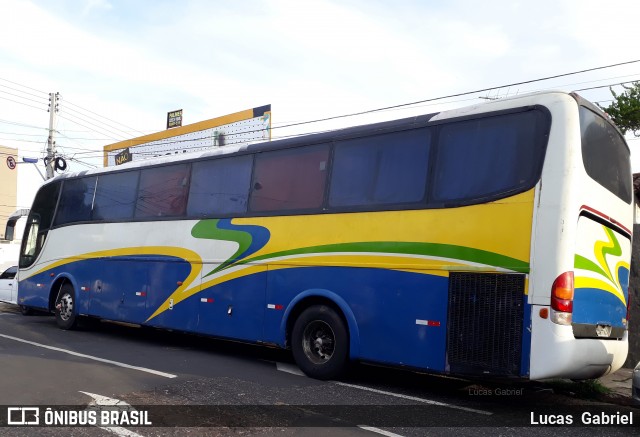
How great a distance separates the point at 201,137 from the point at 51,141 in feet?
22.8

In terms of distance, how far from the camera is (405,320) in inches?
309

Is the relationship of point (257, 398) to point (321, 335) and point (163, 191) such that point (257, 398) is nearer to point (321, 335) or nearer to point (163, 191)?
point (321, 335)

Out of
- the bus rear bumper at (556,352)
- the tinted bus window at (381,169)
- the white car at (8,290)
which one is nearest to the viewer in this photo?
the bus rear bumper at (556,352)

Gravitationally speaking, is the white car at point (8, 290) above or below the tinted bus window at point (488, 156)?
below

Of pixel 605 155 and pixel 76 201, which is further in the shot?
pixel 76 201

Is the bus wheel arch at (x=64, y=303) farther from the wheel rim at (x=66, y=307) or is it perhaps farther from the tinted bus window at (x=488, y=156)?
the tinted bus window at (x=488, y=156)

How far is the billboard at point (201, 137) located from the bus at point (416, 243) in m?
11.1

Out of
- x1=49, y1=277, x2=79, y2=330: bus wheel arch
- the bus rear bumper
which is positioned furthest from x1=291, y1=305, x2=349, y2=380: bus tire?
x1=49, y1=277, x2=79, y2=330: bus wheel arch

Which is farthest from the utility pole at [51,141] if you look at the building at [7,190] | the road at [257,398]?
the building at [7,190]

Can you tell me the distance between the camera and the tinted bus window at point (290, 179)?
30.1 feet

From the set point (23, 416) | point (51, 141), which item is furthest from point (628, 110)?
point (51, 141)

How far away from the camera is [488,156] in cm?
738

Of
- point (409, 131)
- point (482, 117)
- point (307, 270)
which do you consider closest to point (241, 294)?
point (307, 270)

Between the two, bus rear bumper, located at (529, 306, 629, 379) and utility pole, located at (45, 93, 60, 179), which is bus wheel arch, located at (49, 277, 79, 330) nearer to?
bus rear bumper, located at (529, 306, 629, 379)
